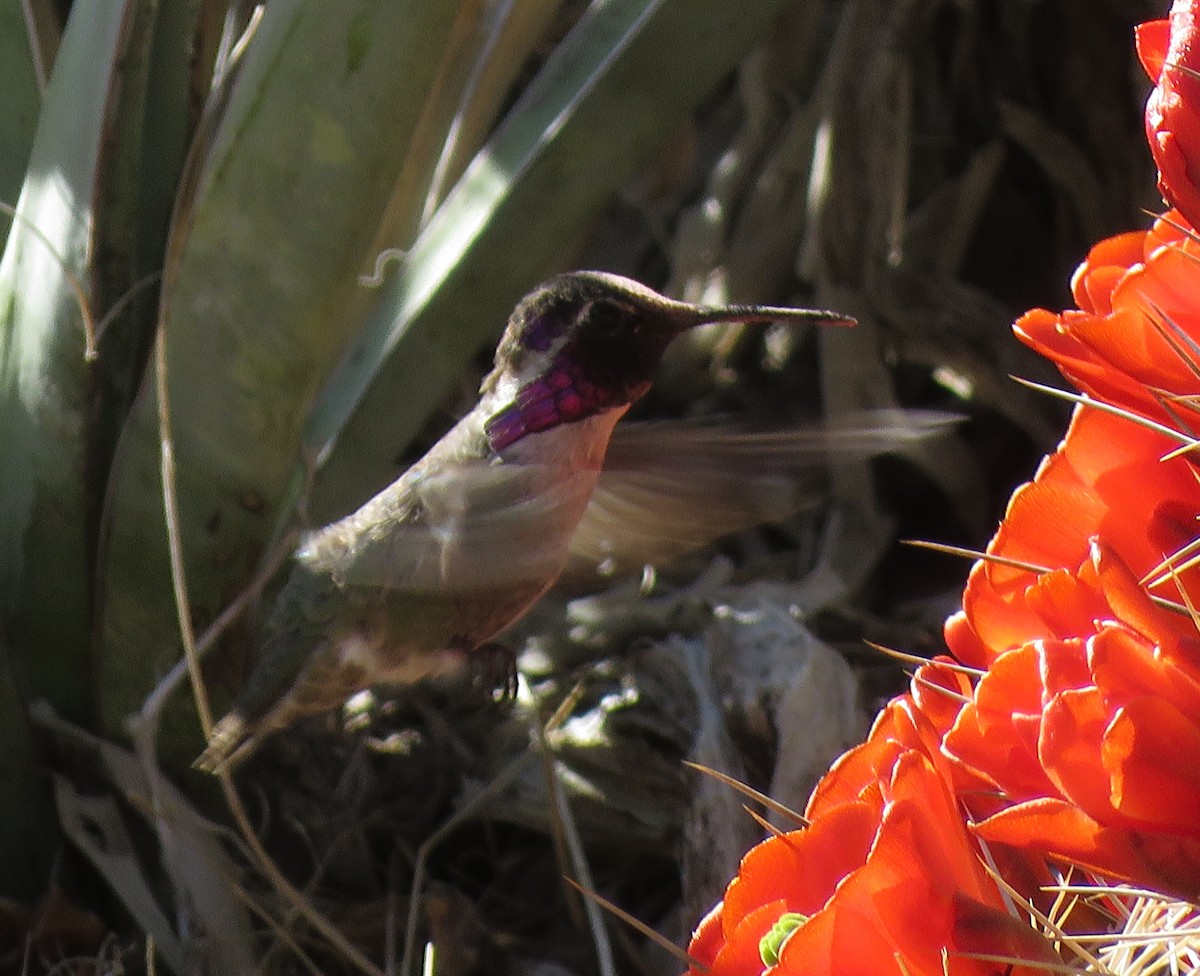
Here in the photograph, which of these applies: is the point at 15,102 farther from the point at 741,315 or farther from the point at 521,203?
the point at 741,315

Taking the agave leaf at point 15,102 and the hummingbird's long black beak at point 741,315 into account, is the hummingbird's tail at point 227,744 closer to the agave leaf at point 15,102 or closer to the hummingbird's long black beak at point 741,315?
the hummingbird's long black beak at point 741,315

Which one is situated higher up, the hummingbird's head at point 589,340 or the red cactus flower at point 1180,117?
the red cactus flower at point 1180,117

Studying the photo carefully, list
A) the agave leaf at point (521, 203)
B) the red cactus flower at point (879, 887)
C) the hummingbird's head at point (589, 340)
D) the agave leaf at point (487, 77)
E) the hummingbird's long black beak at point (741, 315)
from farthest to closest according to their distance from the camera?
the agave leaf at point (487, 77) → the agave leaf at point (521, 203) → the hummingbird's head at point (589, 340) → the hummingbird's long black beak at point (741, 315) → the red cactus flower at point (879, 887)

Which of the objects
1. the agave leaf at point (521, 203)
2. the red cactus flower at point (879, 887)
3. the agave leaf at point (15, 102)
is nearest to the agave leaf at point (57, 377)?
the agave leaf at point (15, 102)

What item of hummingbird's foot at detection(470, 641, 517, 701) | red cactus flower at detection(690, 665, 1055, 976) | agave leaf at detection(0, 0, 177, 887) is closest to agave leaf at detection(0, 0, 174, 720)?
agave leaf at detection(0, 0, 177, 887)

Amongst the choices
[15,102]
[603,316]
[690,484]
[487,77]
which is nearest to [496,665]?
[690,484]

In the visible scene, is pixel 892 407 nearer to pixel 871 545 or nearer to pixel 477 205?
pixel 871 545

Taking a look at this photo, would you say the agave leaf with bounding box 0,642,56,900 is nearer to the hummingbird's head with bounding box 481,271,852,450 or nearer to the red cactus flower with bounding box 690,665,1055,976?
the hummingbird's head with bounding box 481,271,852,450
